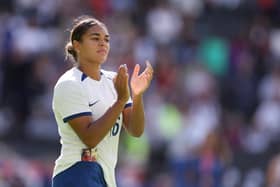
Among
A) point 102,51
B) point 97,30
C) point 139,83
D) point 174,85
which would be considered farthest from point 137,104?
point 174,85

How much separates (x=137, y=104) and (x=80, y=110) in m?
0.42

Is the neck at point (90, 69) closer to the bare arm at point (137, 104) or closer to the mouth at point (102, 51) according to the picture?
the mouth at point (102, 51)

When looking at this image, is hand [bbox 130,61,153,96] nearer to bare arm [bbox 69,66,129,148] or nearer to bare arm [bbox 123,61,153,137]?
bare arm [bbox 123,61,153,137]

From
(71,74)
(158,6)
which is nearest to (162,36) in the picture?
(158,6)

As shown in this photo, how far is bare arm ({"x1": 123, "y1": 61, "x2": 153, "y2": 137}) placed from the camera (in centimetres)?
793

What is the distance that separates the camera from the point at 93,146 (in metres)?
7.72

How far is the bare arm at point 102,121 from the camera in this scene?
7.60 meters

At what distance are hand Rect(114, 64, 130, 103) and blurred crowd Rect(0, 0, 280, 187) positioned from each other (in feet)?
20.6

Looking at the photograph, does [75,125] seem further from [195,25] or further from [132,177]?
[195,25]

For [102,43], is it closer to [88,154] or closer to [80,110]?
[80,110]

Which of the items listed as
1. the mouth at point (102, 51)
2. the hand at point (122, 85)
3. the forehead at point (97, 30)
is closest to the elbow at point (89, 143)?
the hand at point (122, 85)

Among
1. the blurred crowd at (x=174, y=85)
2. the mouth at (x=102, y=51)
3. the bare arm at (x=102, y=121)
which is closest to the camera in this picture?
the bare arm at (x=102, y=121)

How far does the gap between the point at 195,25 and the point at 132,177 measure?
197 inches

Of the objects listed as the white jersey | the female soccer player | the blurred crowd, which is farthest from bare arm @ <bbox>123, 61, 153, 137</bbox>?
the blurred crowd
